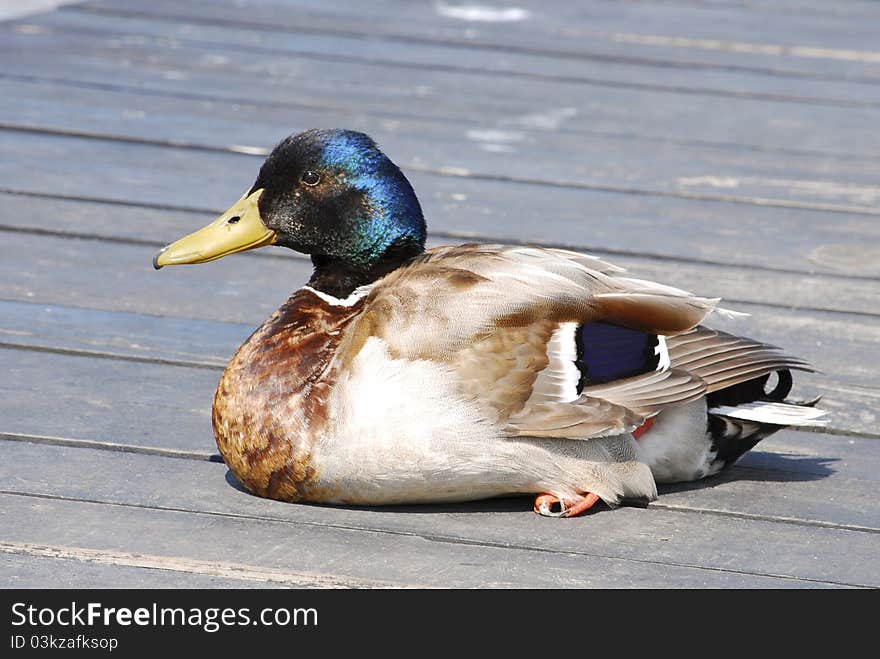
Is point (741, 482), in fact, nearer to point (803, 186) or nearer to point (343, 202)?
point (343, 202)

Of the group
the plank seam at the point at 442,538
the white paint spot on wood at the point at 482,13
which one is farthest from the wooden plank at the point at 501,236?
the white paint spot on wood at the point at 482,13

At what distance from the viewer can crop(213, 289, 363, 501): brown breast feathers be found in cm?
275

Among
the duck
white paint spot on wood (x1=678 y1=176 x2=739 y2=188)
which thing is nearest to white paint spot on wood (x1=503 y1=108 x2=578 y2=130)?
white paint spot on wood (x1=678 y1=176 x2=739 y2=188)

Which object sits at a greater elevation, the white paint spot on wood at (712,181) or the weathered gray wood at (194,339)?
the white paint spot on wood at (712,181)

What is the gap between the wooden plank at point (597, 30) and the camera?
6.17 metres

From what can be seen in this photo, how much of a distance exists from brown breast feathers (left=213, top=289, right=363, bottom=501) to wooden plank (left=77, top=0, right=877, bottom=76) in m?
3.45

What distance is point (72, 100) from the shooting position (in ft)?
17.1

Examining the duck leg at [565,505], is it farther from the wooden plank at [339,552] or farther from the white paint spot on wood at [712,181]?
the white paint spot on wood at [712,181]

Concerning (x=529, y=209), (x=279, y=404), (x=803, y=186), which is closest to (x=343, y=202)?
(x=279, y=404)

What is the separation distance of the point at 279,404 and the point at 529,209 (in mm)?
1830

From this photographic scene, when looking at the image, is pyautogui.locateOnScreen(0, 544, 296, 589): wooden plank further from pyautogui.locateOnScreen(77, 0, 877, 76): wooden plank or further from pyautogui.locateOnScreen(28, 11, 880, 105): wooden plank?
pyautogui.locateOnScreen(77, 0, 877, 76): wooden plank

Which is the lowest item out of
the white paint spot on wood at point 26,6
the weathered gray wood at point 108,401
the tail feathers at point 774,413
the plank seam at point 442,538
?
the weathered gray wood at point 108,401

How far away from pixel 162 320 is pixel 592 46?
3.04 meters
